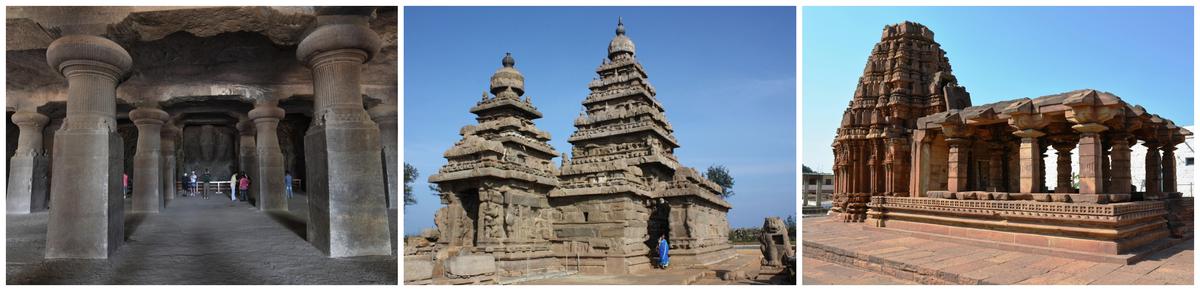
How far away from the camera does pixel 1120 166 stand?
10.0 metres

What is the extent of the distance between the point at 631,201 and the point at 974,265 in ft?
26.0

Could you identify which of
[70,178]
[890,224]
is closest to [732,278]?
[890,224]

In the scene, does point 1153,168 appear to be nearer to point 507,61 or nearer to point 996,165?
point 996,165

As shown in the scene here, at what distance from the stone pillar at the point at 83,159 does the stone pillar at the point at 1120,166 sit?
43.9ft

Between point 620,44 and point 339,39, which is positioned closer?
point 339,39

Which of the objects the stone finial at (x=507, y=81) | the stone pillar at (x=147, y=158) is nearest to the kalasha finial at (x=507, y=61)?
the stone finial at (x=507, y=81)

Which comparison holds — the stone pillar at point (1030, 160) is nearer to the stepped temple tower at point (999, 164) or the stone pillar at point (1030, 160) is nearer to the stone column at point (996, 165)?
the stepped temple tower at point (999, 164)

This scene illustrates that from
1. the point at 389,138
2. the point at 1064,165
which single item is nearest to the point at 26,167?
the point at 389,138

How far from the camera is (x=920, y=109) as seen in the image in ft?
51.5

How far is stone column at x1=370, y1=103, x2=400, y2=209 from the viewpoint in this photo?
14391 millimetres

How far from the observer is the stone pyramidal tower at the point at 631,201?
14.3m

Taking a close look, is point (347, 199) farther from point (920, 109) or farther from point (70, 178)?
point (920, 109)

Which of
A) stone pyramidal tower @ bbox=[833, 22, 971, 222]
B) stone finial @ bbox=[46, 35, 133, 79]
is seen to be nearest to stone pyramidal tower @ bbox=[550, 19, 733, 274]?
stone pyramidal tower @ bbox=[833, 22, 971, 222]
